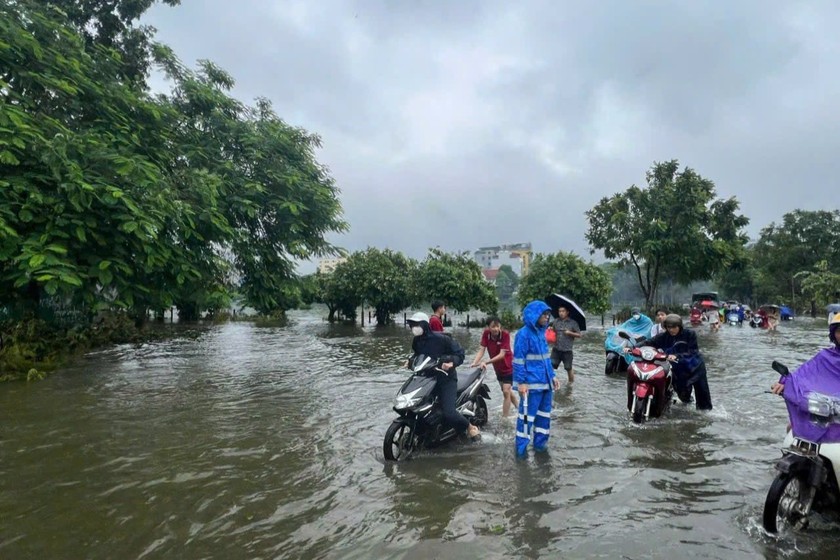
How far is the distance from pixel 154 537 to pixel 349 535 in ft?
4.72

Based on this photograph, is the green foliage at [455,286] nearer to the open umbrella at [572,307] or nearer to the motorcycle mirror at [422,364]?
the open umbrella at [572,307]

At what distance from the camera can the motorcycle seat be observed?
6.38 m

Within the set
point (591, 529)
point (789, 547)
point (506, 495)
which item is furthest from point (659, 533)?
point (506, 495)

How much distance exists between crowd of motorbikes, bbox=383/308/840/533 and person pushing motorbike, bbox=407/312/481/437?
0.29 ft

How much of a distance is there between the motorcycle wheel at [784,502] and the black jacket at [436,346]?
2943 millimetres

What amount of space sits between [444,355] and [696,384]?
4.08 m

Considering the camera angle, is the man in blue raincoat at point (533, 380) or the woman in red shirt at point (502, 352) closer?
the man in blue raincoat at point (533, 380)

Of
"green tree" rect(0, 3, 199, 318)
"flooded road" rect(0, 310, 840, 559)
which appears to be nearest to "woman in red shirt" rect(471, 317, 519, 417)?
"flooded road" rect(0, 310, 840, 559)

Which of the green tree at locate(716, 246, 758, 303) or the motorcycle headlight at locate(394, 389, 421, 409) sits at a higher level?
the green tree at locate(716, 246, 758, 303)

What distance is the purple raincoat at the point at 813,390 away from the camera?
3627 millimetres

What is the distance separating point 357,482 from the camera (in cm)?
492

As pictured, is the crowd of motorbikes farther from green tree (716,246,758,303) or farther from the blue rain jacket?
green tree (716,246,758,303)

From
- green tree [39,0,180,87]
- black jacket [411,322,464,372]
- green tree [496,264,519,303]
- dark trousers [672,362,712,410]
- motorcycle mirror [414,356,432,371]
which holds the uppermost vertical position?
green tree [39,0,180,87]

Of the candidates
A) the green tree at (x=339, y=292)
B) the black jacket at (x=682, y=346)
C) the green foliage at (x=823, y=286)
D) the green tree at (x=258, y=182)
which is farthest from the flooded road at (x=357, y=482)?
the green foliage at (x=823, y=286)
